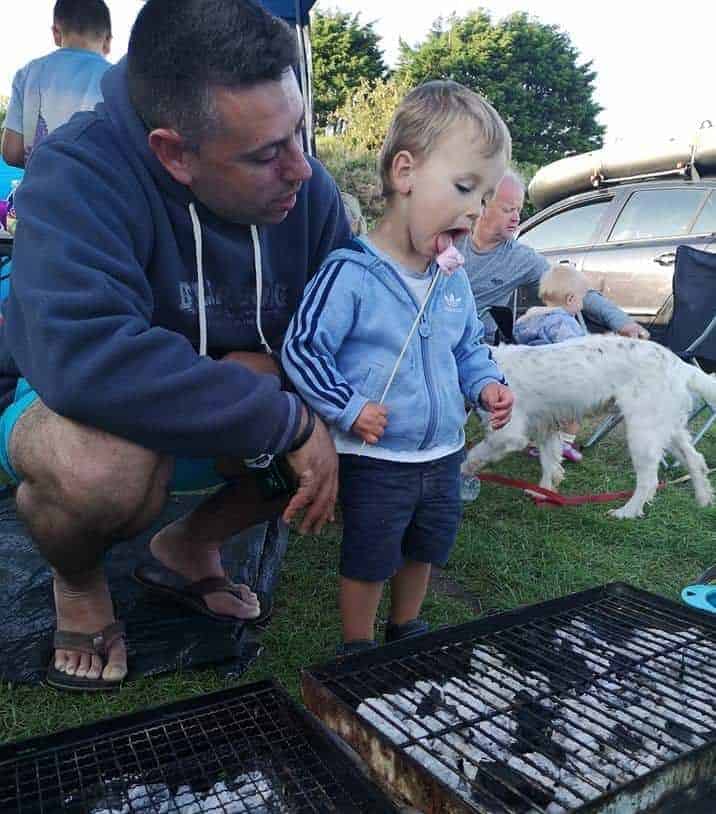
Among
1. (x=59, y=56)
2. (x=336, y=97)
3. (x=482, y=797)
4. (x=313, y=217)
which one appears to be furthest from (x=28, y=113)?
(x=336, y=97)

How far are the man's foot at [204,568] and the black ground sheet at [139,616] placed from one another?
0.05m

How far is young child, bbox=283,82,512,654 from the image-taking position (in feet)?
6.49

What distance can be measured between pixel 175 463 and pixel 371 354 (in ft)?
2.06

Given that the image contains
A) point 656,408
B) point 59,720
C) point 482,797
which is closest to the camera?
point 482,797

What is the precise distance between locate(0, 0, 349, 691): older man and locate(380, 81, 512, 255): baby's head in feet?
1.08

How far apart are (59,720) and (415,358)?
131 centimetres

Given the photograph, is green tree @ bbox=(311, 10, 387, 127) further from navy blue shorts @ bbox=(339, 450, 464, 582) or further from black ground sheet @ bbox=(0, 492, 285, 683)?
navy blue shorts @ bbox=(339, 450, 464, 582)

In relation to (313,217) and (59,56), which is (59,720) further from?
(59,56)

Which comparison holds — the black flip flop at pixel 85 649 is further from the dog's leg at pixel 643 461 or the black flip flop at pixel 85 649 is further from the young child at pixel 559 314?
the young child at pixel 559 314

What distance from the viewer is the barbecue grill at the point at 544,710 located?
49.2 inches

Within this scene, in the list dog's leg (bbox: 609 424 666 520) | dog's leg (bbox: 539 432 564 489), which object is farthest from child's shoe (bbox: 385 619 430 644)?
dog's leg (bbox: 539 432 564 489)

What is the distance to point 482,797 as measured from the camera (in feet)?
4.06

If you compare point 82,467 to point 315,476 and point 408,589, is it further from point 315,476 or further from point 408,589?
point 408,589

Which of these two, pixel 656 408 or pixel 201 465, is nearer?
pixel 201 465
